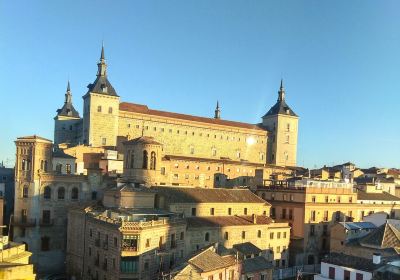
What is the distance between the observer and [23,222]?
4969cm

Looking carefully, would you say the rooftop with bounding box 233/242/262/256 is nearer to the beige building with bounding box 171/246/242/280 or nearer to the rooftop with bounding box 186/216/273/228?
the rooftop with bounding box 186/216/273/228

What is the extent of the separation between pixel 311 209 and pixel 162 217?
2469cm

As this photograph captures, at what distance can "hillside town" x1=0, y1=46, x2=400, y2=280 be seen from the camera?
3672cm

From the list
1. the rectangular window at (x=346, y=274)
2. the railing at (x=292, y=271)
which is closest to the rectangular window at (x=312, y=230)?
the railing at (x=292, y=271)

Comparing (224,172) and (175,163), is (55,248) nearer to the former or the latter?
(175,163)

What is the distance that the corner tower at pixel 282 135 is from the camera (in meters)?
101

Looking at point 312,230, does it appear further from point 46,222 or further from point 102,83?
point 102,83

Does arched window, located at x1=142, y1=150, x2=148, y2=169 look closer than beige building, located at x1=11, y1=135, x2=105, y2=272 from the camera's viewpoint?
No


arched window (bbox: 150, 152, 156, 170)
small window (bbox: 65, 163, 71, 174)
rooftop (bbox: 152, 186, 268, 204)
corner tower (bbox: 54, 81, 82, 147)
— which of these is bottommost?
rooftop (bbox: 152, 186, 268, 204)

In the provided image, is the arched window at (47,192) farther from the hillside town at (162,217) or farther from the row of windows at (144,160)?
the row of windows at (144,160)

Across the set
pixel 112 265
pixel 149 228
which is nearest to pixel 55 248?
pixel 112 265

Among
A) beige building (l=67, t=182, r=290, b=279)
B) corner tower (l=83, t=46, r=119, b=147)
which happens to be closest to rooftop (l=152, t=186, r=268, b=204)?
beige building (l=67, t=182, r=290, b=279)

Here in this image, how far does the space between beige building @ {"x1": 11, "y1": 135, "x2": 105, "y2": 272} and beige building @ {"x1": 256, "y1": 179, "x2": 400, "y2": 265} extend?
2556 centimetres

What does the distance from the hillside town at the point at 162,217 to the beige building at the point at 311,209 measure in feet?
0.48
